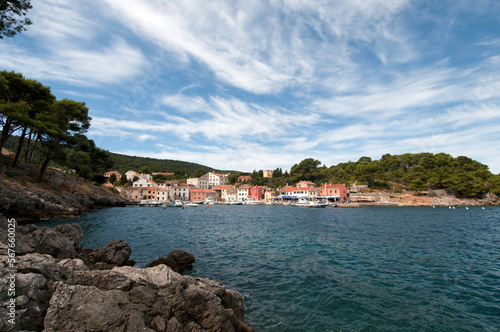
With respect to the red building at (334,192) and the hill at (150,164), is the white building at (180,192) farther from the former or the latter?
the red building at (334,192)

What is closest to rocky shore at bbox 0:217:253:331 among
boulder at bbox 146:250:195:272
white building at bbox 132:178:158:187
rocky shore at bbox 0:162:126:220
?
boulder at bbox 146:250:195:272

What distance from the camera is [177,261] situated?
10.8m

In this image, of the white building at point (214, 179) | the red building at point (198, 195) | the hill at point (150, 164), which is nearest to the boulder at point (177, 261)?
the red building at point (198, 195)

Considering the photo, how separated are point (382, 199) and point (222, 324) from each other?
78178 mm

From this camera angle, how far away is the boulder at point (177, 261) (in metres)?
10.4

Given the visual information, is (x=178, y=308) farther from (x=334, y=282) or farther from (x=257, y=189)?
(x=257, y=189)

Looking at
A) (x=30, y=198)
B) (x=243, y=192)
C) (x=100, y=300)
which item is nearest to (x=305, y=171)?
(x=243, y=192)

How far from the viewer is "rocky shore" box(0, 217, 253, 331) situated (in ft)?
11.5

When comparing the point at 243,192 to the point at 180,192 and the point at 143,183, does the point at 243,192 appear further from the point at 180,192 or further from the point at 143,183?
the point at 143,183

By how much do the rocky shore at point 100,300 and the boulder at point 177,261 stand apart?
5.56 meters

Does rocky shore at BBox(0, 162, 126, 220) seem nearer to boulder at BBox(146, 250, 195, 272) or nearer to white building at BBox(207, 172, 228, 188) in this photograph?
boulder at BBox(146, 250, 195, 272)

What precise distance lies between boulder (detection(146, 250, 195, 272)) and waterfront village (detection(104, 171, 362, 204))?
6059cm

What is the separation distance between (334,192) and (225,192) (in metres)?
41.7

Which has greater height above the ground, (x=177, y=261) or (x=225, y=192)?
(x=177, y=261)
